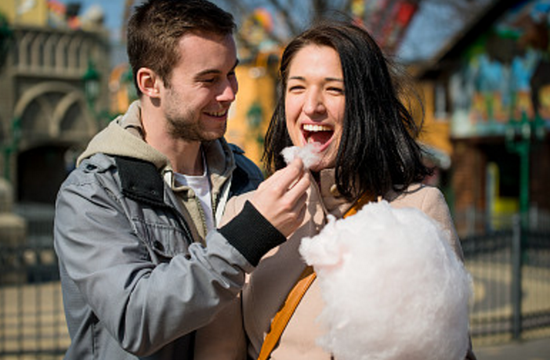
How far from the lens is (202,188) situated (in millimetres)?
2658

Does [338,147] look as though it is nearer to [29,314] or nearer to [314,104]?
[314,104]

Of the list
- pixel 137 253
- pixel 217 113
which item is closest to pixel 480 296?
pixel 217 113

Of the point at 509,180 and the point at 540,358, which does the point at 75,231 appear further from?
the point at 509,180

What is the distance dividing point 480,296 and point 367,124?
8.93 metres

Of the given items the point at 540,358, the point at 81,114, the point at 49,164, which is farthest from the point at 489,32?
the point at 49,164

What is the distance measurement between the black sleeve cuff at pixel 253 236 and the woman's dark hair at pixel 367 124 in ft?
1.26

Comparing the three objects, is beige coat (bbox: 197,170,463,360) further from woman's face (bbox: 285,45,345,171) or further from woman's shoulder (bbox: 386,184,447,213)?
woman's face (bbox: 285,45,345,171)

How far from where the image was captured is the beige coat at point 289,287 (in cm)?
195

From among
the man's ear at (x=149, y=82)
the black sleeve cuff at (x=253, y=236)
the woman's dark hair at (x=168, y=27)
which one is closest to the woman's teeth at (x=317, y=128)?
the black sleeve cuff at (x=253, y=236)

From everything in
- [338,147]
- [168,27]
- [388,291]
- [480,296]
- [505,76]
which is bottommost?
A: [480,296]

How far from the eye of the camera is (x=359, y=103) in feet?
6.78

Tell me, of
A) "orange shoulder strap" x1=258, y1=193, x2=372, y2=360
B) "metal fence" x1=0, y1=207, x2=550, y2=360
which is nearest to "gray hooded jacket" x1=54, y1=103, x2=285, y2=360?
"orange shoulder strap" x1=258, y1=193, x2=372, y2=360

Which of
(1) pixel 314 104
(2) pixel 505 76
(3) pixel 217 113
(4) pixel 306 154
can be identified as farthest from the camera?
(2) pixel 505 76

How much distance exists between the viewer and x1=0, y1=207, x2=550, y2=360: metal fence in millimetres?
7660
